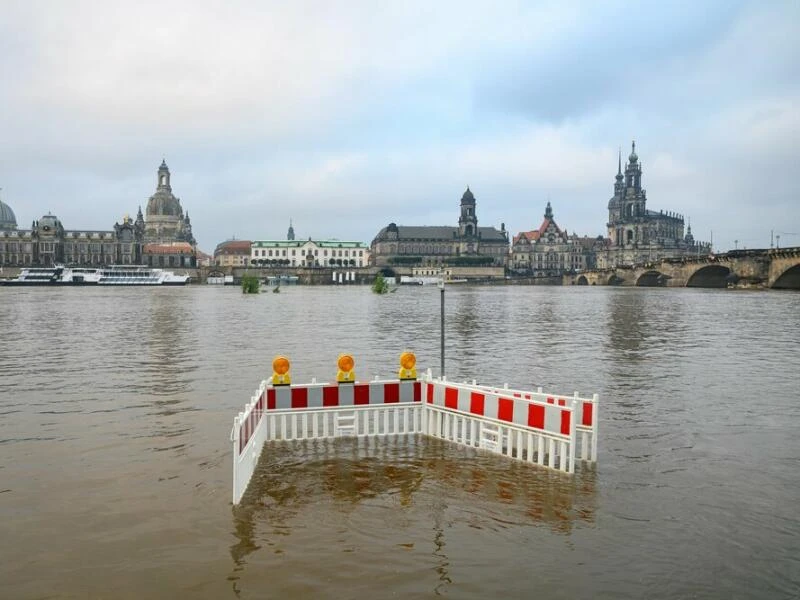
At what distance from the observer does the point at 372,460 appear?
10.3 metres

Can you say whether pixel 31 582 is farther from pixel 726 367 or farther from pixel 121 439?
pixel 726 367

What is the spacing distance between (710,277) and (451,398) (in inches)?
4767

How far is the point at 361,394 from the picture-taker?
447 inches

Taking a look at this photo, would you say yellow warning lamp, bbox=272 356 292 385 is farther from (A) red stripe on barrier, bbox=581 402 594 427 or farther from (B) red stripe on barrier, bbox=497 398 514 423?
(A) red stripe on barrier, bbox=581 402 594 427

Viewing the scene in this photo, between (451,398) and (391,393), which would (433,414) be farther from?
(391,393)

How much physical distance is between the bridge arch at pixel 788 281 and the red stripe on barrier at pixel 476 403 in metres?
93.3

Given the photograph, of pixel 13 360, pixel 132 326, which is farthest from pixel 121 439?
pixel 132 326

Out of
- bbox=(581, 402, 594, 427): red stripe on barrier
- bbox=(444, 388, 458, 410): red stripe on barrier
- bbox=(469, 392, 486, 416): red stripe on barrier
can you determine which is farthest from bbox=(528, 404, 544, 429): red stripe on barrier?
bbox=(444, 388, 458, 410): red stripe on barrier

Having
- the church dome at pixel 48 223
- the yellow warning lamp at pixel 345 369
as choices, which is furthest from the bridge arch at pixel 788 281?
the church dome at pixel 48 223

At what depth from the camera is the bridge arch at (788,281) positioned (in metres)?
92.4

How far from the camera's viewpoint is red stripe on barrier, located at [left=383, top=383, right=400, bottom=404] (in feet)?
37.4

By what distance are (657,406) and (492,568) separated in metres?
9.32

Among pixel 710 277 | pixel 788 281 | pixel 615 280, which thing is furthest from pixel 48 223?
pixel 788 281

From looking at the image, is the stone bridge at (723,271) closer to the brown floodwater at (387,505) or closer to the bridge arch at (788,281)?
the bridge arch at (788,281)
